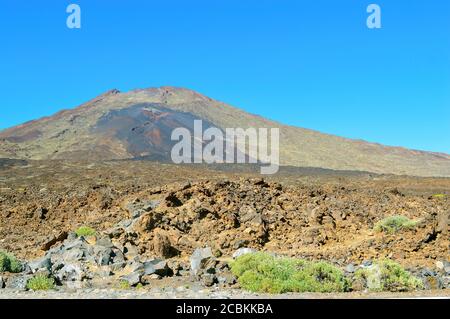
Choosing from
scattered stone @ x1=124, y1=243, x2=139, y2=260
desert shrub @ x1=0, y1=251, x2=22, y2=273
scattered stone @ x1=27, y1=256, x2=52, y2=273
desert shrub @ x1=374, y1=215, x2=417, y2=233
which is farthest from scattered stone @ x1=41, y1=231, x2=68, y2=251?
desert shrub @ x1=374, y1=215, x2=417, y2=233

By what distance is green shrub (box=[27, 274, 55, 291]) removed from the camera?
30.5 ft

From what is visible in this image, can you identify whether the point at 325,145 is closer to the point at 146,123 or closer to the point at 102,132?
the point at 146,123

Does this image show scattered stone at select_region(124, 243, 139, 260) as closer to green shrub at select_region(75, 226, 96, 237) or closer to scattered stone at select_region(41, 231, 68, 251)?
green shrub at select_region(75, 226, 96, 237)

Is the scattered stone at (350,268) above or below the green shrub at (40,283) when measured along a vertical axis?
below

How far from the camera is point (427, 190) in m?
40.7

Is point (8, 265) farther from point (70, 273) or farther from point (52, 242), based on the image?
point (52, 242)

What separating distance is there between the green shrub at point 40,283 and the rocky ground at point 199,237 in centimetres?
19

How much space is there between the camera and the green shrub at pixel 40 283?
30.5 ft

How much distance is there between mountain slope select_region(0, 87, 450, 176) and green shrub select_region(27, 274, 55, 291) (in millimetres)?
56339

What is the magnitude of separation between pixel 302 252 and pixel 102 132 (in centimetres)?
7401

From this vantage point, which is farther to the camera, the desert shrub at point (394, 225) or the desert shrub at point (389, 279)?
the desert shrub at point (394, 225)

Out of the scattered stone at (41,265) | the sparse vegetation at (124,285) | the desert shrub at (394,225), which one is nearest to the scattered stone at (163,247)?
the scattered stone at (41,265)

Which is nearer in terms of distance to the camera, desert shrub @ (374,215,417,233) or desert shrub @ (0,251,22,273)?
desert shrub @ (0,251,22,273)

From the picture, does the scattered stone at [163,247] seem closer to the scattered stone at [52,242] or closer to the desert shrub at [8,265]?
the scattered stone at [52,242]
